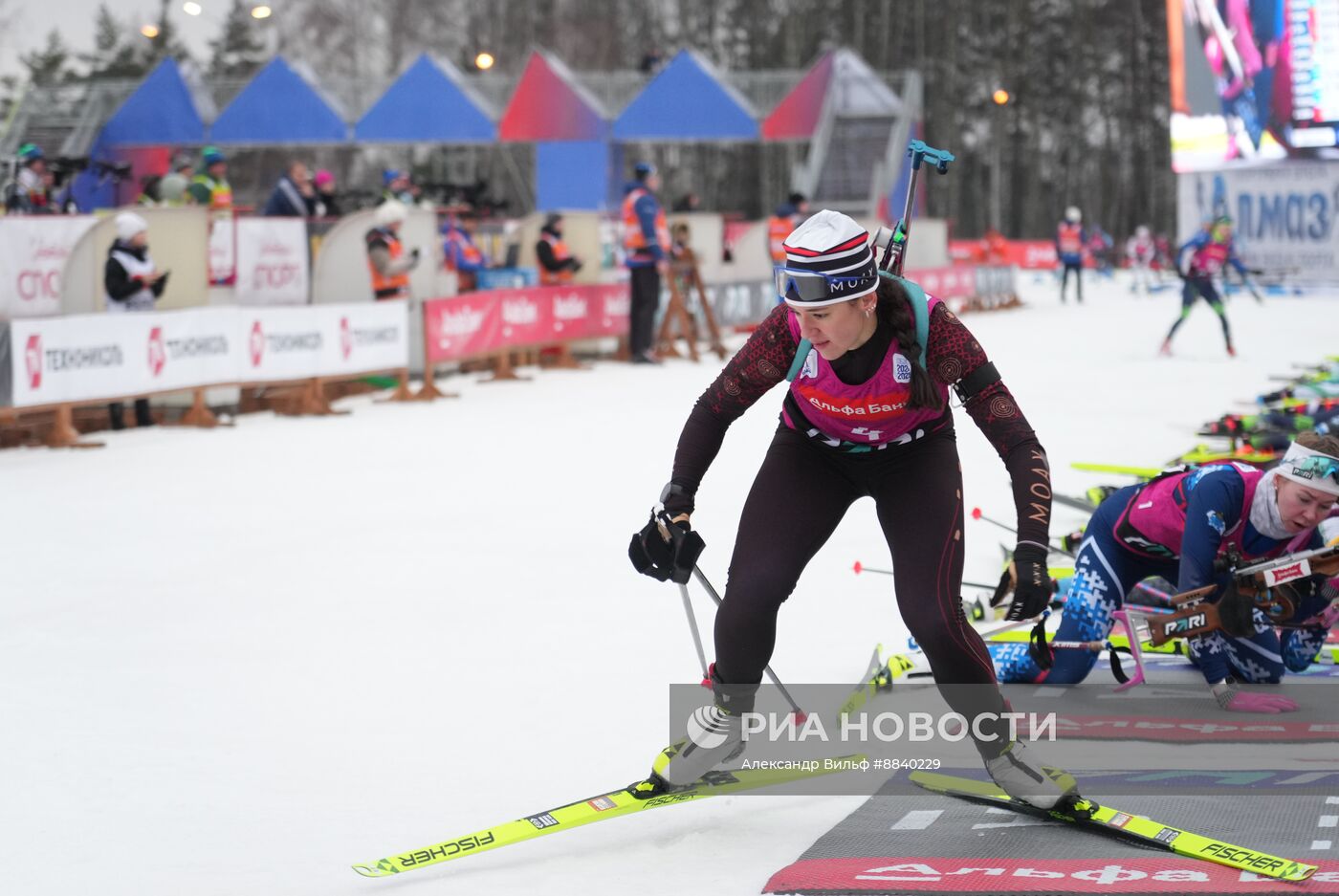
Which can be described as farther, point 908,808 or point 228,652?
point 228,652

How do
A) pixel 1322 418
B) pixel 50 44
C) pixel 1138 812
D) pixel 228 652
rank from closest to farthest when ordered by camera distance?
pixel 1138 812
pixel 228 652
pixel 1322 418
pixel 50 44

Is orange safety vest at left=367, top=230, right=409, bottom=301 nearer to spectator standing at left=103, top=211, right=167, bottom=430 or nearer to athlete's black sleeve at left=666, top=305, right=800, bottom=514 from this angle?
spectator standing at left=103, top=211, right=167, bottom=430

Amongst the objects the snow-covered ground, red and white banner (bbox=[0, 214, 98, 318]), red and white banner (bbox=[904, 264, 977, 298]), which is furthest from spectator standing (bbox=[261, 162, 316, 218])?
red and white banner (bbox=[904, 264, 977, 298])

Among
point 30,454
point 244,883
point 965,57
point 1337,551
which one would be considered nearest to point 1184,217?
point 965,57

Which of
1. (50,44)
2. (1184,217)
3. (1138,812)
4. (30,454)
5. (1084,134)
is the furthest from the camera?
(1084,134)

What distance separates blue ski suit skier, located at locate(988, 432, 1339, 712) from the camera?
450 cm

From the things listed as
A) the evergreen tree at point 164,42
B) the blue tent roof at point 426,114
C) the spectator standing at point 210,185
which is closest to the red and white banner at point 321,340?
the spectator standing at point 210,185

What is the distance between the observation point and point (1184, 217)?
31.8 metres

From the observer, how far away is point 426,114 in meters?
27.9

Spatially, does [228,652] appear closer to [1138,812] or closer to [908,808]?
[908,808]

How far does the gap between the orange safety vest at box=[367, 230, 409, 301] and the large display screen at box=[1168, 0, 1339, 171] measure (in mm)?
19029

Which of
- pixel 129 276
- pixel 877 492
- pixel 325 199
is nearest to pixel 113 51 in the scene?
pixel 325 199

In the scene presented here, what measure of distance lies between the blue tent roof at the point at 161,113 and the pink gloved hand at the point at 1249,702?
26980 mm

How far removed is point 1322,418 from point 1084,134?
50.1m
